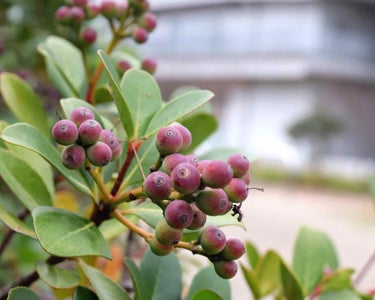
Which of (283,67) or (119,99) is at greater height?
(119,99)

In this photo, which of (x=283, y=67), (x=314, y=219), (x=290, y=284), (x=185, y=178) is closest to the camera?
(x=185, y=178)

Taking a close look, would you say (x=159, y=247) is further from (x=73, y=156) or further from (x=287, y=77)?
(x=287, y=77)

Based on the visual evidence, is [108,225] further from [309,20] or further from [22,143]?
[309,20]

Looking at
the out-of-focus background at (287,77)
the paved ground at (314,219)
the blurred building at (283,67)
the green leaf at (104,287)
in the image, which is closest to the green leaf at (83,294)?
the green leaf at (104,287)

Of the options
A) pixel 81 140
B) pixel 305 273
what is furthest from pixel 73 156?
pixel 305 273

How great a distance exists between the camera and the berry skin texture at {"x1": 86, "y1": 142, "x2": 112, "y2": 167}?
41cm

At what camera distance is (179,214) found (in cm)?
37

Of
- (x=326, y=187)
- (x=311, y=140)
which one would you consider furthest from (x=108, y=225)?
(x=311, y=140)

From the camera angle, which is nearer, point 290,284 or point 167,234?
point 167,234

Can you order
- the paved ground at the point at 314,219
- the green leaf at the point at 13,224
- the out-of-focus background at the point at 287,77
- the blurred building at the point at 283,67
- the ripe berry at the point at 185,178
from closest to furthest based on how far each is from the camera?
the ripe berry at the point at 185,178 < the green leaf at the point at 13,224 < the paved ground at the point at 314,219 < the out-of-focus background at the point at 287,77 < the blurred building at the point at 283,67

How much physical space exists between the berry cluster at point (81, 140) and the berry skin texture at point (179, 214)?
0.06 metres

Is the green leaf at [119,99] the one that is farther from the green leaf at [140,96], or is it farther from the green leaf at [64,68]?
the green leaf at [64,68]

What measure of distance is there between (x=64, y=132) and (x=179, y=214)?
0.09 meters

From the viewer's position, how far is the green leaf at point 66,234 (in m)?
0.41
